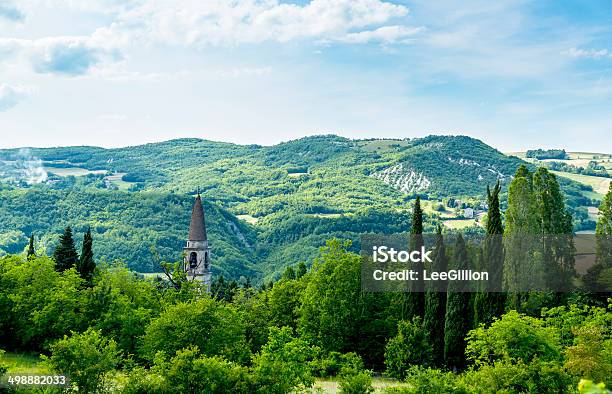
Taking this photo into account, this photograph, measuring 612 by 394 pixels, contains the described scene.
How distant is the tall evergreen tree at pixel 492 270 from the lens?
134ft

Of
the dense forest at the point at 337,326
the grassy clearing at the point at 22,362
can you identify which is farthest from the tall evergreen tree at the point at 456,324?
the grassy clearing at the point at 22,362

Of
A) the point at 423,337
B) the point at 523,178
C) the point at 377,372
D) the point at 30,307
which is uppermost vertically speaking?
the point at 523,178

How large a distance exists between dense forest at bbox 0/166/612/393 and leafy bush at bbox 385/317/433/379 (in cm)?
10

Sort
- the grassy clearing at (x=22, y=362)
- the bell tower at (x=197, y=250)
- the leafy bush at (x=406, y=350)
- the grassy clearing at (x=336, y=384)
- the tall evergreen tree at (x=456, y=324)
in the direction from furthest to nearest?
the bell tower at (x=197, y=250) → the tall evergreen tree at (x=456, y=324) → the leafy bush at (x=406, y=350) → the grassy clearing at (x=336, y=384) → the grassy clearing at (x=22, y=362)

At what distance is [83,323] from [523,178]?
34.7 m

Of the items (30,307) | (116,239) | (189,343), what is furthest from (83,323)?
(116,239)

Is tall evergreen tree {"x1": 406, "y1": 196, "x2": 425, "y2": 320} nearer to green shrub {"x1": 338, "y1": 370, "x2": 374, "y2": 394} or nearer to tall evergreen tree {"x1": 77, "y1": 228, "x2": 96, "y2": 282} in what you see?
green shrub {"x1": 338, "y1": 370, "x2": 374, "y2": 394}

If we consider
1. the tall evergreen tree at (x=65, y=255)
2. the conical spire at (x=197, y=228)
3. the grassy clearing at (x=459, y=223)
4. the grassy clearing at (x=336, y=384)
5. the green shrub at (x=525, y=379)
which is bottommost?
the grassy clearing at (x=336, y=384)

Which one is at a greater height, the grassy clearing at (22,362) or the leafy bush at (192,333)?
the leafy bush at (192,333)

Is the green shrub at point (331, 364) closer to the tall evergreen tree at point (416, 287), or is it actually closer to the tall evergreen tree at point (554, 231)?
the tall evergreen tree at point (416, 287)

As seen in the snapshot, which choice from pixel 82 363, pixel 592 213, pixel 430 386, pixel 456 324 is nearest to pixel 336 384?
pixel 456 324

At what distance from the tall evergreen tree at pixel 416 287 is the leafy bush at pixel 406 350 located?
2552 millimetres

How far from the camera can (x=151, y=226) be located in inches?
6850

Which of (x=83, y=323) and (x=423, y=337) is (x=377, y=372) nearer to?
(x=423, y=337)
